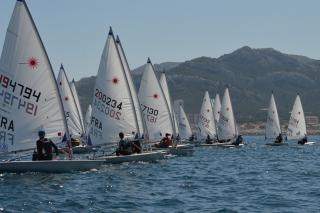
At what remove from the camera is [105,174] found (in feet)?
102

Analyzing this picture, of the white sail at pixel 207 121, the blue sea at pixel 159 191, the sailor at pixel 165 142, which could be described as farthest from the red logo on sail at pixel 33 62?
the white sail at pixel 207 121

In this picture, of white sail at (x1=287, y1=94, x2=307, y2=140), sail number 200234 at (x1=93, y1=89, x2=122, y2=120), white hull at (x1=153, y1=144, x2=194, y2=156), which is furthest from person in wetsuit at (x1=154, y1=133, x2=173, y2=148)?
white sail at (x1=287, y1=94, x2=307, y2=140)

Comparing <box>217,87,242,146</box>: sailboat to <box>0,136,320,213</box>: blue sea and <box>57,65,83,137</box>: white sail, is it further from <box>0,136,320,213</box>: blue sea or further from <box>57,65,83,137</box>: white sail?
<box>0,136,320,213</box>: blue sea

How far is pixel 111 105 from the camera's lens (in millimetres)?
38188

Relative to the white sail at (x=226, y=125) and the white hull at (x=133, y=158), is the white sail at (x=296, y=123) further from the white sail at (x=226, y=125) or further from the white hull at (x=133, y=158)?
the white hull at (x=133, y=158)

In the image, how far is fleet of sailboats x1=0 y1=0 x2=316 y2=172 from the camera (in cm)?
2892

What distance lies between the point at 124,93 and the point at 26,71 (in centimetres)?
1013

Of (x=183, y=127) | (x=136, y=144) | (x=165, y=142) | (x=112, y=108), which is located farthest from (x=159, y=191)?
(x=183, y=127)

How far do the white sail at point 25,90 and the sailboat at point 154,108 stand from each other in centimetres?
1906

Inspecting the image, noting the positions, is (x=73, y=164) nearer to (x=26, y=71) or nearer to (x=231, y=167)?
(x=26, y=71)

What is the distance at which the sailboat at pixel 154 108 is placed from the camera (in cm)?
4831

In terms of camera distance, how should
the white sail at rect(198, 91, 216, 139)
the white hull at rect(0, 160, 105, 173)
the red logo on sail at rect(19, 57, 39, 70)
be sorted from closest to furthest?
the white hull at rect(0, 160, 105, 173) → the red logo on sail at rect(19, 57, 39, 70) → the white sail at rect(198, 91, 216, 139)

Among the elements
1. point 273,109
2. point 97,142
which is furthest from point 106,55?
point 273,109

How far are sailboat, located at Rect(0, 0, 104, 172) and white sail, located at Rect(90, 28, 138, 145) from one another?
852 centimetres
